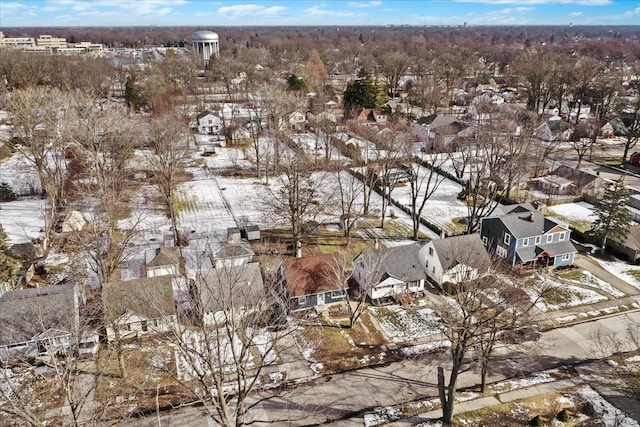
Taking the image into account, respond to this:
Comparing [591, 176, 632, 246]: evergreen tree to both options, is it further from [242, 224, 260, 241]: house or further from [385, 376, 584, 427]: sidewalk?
[242, 224, 260, 241]: house

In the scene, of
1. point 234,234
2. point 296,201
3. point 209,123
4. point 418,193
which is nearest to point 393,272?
point 296,201

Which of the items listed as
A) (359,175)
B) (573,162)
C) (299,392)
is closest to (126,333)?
(299,392)

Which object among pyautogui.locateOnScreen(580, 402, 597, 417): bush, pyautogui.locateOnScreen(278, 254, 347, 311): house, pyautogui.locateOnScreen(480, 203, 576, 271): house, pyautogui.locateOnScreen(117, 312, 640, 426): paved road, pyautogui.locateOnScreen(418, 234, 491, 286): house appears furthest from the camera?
pyautogui.locateOnScreen(480, 203, 576, 271): house

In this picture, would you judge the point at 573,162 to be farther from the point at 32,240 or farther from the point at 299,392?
the point at 32,240

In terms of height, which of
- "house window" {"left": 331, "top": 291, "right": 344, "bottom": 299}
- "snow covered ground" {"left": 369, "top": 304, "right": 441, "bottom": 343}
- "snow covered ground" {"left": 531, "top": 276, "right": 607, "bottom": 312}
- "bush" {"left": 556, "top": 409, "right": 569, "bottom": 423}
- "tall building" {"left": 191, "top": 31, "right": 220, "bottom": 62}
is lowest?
"snow covered ground" {"left": 369, "top": 304, "right": 441, "bottom": 343}

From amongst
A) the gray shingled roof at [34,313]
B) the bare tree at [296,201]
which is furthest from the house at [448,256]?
the gray shingled roof at [34,313]

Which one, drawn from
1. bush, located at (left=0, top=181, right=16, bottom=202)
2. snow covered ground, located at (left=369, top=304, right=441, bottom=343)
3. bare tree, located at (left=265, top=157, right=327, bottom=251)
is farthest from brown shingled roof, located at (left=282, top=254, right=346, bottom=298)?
bush, located at (left=0, top=181, right=16, bottom=202)
